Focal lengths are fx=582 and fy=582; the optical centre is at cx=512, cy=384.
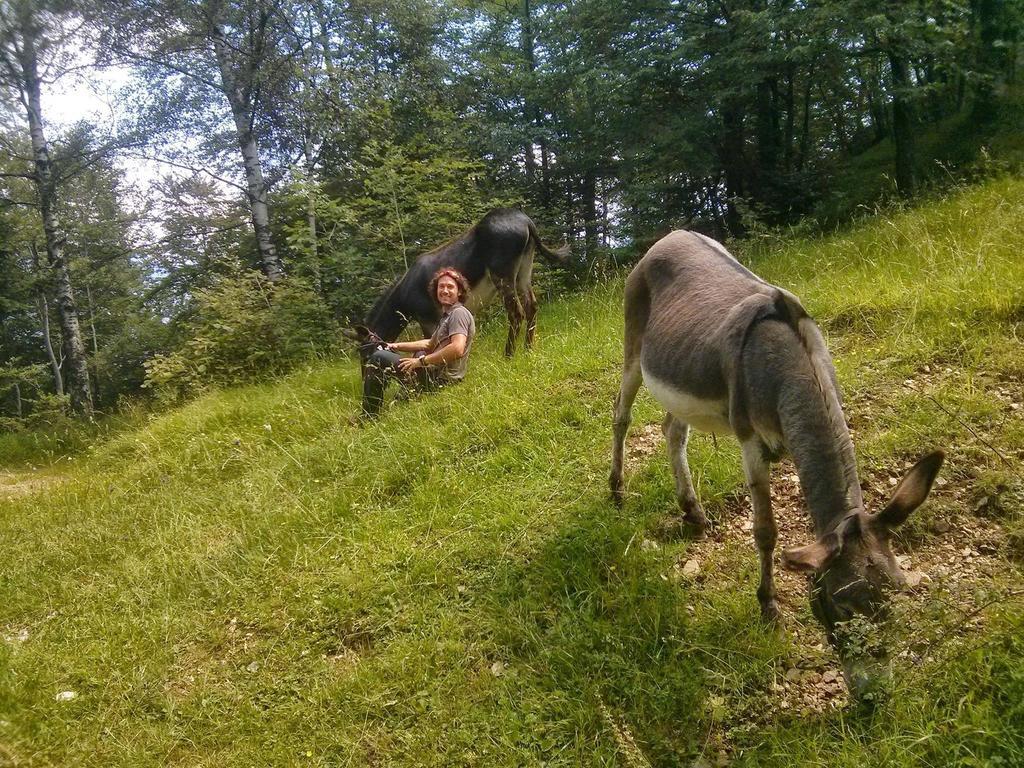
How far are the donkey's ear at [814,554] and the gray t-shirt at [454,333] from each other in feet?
14.0

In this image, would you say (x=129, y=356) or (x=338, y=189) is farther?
(x=129, y=356)

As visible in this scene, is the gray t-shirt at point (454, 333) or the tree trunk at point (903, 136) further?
the tree trunk at point (903, 136)

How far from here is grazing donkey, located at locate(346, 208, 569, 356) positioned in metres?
7.39

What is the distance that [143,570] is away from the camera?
14.0 ft

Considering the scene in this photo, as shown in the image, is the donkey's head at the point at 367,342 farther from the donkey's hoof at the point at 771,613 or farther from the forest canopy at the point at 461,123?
the donkey's hoof at the point at 771,613

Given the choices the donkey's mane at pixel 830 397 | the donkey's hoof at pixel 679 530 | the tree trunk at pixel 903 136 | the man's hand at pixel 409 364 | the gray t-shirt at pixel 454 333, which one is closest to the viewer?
the donkey's mane at pixel 830 397

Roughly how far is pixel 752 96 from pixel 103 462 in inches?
452

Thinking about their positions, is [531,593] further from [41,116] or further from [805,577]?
[41,116]

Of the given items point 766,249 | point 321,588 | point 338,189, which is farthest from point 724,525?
point 338,189

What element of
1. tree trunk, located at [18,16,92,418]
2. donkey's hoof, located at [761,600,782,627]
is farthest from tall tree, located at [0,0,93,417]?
donkey's hoof, located at [761,600,782,627]

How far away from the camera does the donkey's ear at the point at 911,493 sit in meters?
2.03

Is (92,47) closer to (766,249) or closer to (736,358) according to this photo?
A: (766,249)

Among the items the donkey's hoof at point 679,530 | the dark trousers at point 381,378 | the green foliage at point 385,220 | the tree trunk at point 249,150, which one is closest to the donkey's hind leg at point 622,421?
the donkey's hoof at point 679,530

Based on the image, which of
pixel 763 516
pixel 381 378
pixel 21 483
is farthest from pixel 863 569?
pixel 21 483
